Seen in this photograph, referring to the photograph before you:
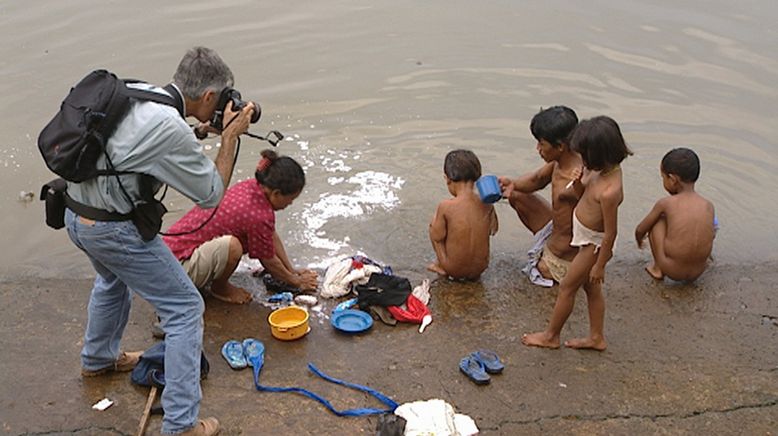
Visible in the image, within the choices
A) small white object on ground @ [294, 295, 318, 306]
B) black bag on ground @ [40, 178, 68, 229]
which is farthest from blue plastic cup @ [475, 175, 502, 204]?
black bag on ground @ [40, 178, 68, 229]

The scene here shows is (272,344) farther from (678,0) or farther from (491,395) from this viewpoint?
(678,0)

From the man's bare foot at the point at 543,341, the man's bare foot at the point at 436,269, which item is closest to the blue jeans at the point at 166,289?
the man's bare foot at the point at 543,341

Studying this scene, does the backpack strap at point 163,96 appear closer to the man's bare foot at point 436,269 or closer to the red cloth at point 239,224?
the red cloth at point 239,224

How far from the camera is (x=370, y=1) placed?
1080 cm

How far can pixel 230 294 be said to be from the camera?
4844 mm

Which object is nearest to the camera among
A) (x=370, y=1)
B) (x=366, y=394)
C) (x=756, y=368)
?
(x=366, y=394)

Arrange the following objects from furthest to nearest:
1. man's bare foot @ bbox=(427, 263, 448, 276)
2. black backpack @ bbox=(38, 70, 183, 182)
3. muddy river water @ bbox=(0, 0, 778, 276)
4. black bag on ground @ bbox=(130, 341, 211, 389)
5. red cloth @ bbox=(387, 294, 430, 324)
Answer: muddy river water @ bbox=(0, 0, 778, 276) → man's bare foot @ bbox=(427, 263, 448, 276) → red cloth @ bbox=(387, 294, 430, 324) → black bag on ground @ bbox=(130, 341, 211, 389) → black backpack @ bbox=(38, 70, 183, 182)

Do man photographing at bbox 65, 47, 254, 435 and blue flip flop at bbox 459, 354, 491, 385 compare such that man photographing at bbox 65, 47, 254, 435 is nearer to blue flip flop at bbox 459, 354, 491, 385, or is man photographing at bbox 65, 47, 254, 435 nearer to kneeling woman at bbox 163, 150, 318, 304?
kneeling woman at bbox 163, 150, 318, 304

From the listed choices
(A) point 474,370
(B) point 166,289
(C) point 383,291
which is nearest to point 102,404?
(B) point 166,289

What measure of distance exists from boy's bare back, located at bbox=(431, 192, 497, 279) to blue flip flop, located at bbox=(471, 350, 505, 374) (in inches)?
35.0

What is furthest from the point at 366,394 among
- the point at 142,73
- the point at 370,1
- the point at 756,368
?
the point at 370,1

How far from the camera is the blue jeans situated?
323 centimetres

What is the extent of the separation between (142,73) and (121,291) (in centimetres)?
541

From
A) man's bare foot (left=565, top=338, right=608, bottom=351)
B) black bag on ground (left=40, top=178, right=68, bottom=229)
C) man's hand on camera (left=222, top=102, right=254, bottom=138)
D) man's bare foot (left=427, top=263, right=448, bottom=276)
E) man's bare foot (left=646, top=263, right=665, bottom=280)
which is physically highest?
man's hand on camera (left=222, top=102, right=254, bottom=138)
